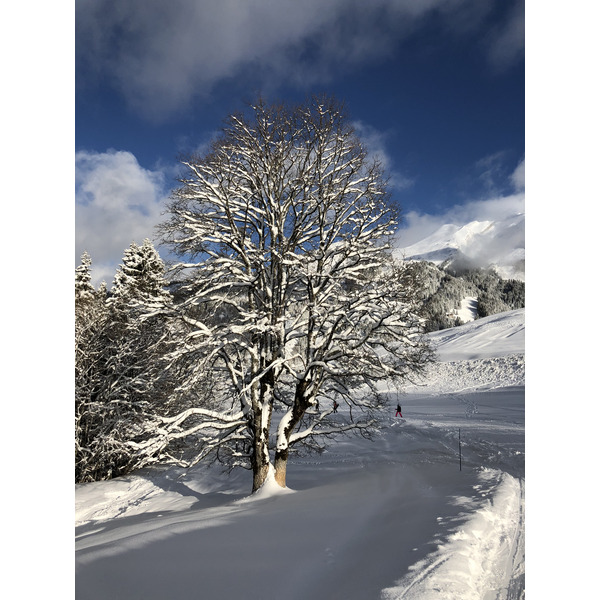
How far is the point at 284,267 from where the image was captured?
8.29 m

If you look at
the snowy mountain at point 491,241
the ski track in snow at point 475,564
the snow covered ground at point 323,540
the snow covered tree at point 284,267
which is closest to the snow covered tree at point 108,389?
the snow covered ground at point 323,540

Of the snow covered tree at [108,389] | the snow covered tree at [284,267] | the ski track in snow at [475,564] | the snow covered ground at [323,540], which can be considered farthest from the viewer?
the snow covered tree at [108,389]

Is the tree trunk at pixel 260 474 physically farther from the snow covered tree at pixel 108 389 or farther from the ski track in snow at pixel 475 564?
the snow covered tree at pixel 108 389

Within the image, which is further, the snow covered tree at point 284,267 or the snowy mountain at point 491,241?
the snow covered tree at point 284,267

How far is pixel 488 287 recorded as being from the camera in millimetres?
85875

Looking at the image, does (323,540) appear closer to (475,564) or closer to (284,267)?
(475,564)

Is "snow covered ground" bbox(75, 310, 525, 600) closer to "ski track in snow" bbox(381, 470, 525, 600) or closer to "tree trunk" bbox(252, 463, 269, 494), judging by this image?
"ski track in snow" bbox(381, 470, 525, 600)

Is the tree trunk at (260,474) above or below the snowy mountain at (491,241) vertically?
below

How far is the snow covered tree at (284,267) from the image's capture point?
7770 mm

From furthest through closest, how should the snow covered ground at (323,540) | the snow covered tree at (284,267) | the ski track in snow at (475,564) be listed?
the snow covered tree at (284,267), the snow covered ground at (323,540), the ski track in snow at (475,564)

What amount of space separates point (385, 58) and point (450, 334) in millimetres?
64982

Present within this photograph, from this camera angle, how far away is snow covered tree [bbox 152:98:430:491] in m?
7.77
